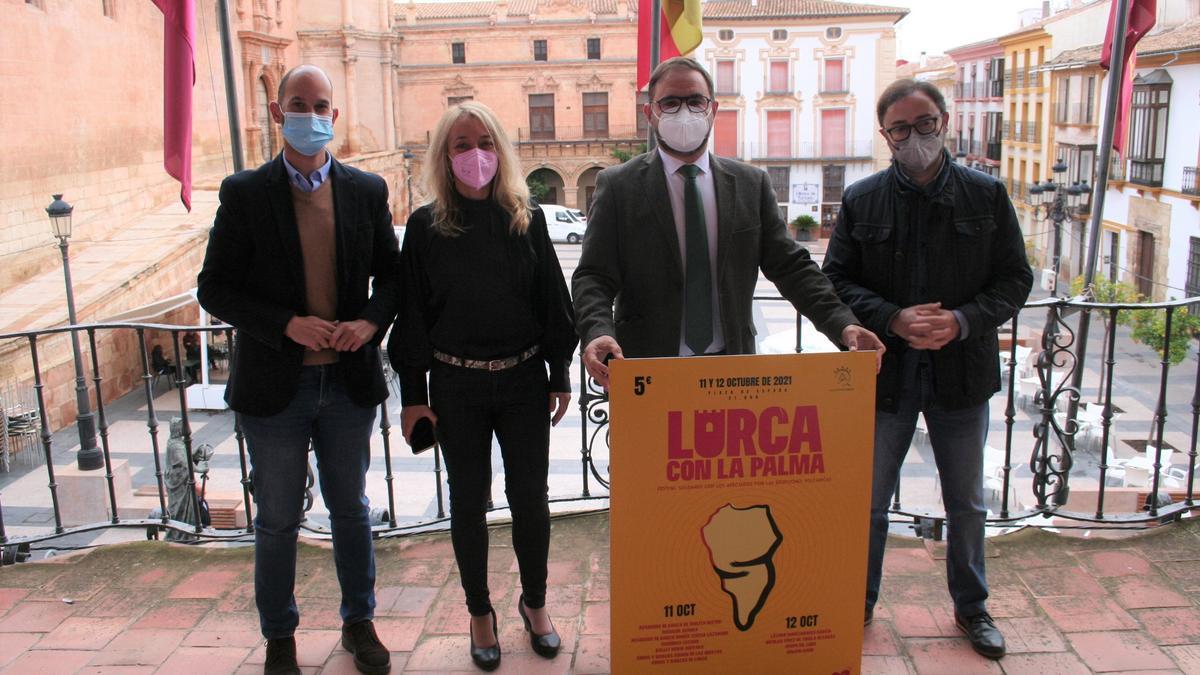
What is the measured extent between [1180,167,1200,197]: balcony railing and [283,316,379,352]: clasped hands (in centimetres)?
2081

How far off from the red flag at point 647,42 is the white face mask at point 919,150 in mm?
2342

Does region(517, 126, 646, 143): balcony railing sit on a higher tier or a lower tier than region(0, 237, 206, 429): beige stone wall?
higher

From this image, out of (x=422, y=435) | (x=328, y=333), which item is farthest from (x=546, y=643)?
(x=328, y=333)

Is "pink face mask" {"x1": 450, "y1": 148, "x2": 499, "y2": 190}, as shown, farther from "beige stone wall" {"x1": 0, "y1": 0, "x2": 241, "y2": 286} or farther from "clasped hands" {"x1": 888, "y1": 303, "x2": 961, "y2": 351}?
"beige stone wall" {"x1": 0, "y1": 0, "x2": 241, "y2": 286}

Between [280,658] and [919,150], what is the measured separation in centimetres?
214

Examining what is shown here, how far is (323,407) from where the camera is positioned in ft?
7.57

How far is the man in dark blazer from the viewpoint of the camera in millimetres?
2213

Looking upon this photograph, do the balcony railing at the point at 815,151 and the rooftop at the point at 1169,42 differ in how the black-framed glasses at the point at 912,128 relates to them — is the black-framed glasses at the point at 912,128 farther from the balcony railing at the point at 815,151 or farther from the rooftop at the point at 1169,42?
the balcony railing at the point at 815,151

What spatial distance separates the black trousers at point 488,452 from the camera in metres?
2.29

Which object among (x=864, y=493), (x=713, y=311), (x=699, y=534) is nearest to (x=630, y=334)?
(x=713, y=311)

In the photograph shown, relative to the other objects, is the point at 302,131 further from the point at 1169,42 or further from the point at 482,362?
the point at 1169,42

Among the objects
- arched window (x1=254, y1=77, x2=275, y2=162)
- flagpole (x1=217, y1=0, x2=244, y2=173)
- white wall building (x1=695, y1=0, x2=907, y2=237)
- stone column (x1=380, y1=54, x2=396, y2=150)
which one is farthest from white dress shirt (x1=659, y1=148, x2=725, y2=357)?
stone column (x1=380, y1=54, x2=396, y2=150)

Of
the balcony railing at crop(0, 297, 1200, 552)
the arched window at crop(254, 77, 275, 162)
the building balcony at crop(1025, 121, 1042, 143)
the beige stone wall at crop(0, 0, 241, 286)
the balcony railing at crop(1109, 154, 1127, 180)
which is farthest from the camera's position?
the building balcony at crop(1025, 121, 1042, 143)

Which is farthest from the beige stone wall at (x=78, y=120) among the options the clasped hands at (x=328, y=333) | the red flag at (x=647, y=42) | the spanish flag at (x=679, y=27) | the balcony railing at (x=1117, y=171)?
the balcony railing at (x=1117, y=171)
